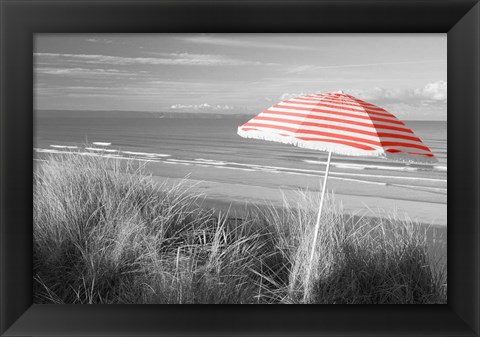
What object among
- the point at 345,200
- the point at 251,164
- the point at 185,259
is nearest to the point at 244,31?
the point at 185,259

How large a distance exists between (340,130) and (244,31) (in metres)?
0.89

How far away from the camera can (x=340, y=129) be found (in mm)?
3273

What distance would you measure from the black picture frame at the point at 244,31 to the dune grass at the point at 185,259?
24.4 inches

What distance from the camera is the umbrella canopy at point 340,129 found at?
317 cm

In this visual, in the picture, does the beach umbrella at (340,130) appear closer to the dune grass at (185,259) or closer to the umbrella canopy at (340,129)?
the umbrella canopy at (340,129)

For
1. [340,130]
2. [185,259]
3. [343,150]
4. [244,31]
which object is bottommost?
[185,259]

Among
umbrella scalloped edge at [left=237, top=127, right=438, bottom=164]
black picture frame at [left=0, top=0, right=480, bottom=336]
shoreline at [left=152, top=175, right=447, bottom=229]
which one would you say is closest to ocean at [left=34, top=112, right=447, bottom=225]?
shoreline at [left=152, top=175, right=447, bottom=229]

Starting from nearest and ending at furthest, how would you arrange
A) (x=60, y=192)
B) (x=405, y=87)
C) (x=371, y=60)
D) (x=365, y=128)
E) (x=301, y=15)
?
(x=301, y=15)
(x=365, y=128)
(x=60, y=192)
(x=405, y=87)
(x=371, y=60)

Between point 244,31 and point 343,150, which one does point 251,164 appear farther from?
point 244,31

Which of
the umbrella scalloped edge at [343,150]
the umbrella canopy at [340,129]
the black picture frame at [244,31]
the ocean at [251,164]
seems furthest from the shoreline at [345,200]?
the black picture frame at [244,31]

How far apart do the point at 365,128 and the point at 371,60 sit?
14.6 metres

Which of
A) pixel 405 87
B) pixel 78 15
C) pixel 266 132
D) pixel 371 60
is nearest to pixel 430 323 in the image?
pixel 266 132
